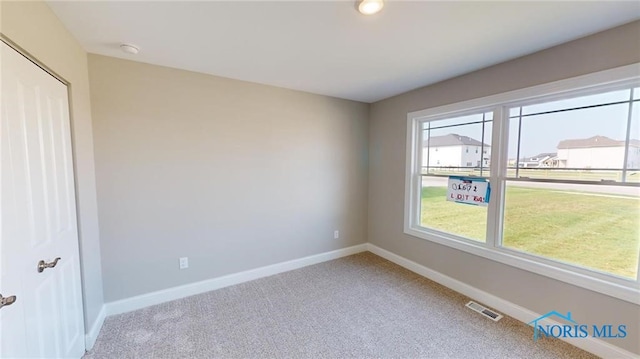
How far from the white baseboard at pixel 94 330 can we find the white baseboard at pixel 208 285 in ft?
0.22

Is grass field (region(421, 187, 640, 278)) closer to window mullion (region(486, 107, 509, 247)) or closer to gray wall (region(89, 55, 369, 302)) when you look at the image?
window mullion (region(486, 107, 509, 247))

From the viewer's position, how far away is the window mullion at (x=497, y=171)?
2461mm

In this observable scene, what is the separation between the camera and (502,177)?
2484 mm

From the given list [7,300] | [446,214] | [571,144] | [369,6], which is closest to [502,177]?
[571,144]

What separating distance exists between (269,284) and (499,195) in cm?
269

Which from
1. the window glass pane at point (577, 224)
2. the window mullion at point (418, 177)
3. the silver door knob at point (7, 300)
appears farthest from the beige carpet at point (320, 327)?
the silver door knob at point (7, 300)

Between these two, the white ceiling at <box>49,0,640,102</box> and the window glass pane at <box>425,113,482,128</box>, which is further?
the window glass pane at <box>425,113,482,128</box>

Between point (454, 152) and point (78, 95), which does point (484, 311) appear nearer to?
point (454, 152)

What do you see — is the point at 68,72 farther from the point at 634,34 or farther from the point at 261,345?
the point at 634,34

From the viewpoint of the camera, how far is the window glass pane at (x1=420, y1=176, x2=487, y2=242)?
2.72m

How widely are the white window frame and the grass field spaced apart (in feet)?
0.25

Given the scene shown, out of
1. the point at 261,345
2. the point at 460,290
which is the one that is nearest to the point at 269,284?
the point at 261,345

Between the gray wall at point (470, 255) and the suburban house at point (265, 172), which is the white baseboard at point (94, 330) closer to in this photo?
the suburban house at point (265, 172)

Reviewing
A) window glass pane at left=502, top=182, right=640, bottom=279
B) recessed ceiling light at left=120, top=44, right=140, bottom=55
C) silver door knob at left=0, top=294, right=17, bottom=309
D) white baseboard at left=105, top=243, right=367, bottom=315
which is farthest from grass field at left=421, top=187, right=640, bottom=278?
recessed ceiling light at left=120, top=44, right=140, bottom=55
